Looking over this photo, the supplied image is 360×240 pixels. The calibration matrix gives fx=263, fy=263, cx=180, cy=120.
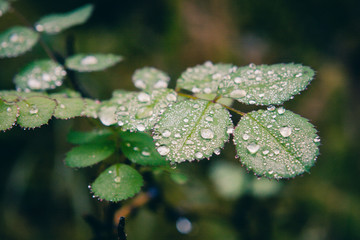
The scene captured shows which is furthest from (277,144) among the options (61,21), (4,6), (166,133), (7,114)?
(4,6)

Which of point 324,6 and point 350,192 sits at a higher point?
point 324,6

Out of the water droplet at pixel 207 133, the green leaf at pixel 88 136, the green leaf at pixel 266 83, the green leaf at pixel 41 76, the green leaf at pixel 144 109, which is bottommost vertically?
the green leaf at pixel 88 136

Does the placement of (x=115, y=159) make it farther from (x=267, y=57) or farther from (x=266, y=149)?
(x=267, y=57)

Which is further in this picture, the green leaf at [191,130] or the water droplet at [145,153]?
the water droplet at [145,153]

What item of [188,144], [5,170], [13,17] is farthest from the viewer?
[13,17]

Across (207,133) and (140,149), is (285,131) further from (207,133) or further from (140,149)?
(140,149)

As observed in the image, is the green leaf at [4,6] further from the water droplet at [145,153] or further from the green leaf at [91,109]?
the water droplet at [145,153]

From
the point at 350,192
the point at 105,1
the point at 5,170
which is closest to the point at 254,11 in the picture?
the point at 105,1

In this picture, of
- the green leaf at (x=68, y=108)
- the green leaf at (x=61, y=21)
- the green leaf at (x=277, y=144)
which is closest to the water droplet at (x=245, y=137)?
the green leaf at (x=277, y=144)
